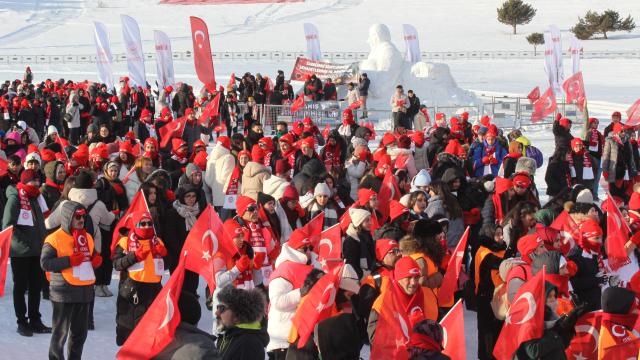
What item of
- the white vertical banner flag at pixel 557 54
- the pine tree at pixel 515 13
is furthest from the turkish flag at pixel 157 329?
the pine tree at pixel 515 13

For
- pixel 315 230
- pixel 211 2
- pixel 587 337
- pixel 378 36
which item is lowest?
pixel 587 337

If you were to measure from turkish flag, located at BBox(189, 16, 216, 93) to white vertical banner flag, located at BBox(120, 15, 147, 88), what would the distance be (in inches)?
170

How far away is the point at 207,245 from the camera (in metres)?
7.99

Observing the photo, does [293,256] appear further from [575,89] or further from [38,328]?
[575,89]

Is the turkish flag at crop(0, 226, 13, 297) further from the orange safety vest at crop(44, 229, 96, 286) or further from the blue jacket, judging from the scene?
the blue jacket

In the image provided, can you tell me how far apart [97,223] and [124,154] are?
1.99m

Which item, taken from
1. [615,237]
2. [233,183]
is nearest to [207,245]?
[615,237]

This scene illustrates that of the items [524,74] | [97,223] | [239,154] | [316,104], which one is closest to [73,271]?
[97,223]

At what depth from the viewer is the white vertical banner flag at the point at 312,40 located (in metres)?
30.8

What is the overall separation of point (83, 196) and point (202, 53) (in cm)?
1215

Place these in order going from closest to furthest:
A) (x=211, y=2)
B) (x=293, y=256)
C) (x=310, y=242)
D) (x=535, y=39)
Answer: (x=293, y=256)
(x=310, y=242)
(x=535, y=39)
(x=211, y=2)

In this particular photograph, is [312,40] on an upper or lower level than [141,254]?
upper

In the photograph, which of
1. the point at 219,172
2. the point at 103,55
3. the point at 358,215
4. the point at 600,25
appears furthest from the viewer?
the point at 600,25

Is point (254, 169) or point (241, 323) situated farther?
point (254, 169)
